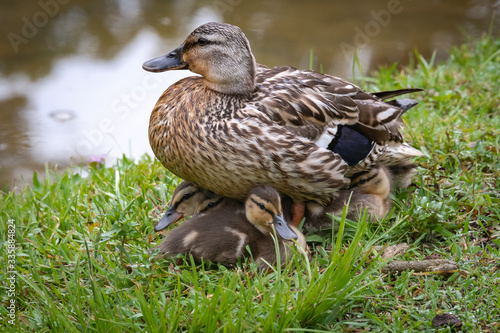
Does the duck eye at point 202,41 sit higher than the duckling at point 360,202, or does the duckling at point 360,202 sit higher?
the duck eye at point 202,41

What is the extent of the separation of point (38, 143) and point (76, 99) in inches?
24.9

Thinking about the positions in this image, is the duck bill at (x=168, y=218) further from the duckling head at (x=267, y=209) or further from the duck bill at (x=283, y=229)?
the duck bill at (x=283, y=229)

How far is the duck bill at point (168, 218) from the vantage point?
291 centimetres

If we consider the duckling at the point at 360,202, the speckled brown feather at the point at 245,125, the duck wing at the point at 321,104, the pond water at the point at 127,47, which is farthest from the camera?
the pond water at the point at 127,47

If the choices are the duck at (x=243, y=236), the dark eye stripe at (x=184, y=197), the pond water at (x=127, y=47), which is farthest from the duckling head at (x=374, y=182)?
the pond water at (x=127, y=47)

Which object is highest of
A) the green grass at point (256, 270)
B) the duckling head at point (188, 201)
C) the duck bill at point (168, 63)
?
the duck bill at point (168, 63)

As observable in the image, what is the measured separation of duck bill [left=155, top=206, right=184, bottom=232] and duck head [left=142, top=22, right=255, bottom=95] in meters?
0.66

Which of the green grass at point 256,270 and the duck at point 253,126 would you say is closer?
the green grass at point 256,270

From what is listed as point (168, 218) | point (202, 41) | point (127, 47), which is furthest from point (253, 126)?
point (127, 47)

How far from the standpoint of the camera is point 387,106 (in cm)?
317

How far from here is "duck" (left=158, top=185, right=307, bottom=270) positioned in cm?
271

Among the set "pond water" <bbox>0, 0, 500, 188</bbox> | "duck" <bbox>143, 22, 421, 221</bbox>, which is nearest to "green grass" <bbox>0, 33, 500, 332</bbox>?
"duck" <bbox>143, 22, 421, 221</bbox>

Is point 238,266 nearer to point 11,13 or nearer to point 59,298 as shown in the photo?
point 59,298

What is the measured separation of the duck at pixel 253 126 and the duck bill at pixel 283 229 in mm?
225
